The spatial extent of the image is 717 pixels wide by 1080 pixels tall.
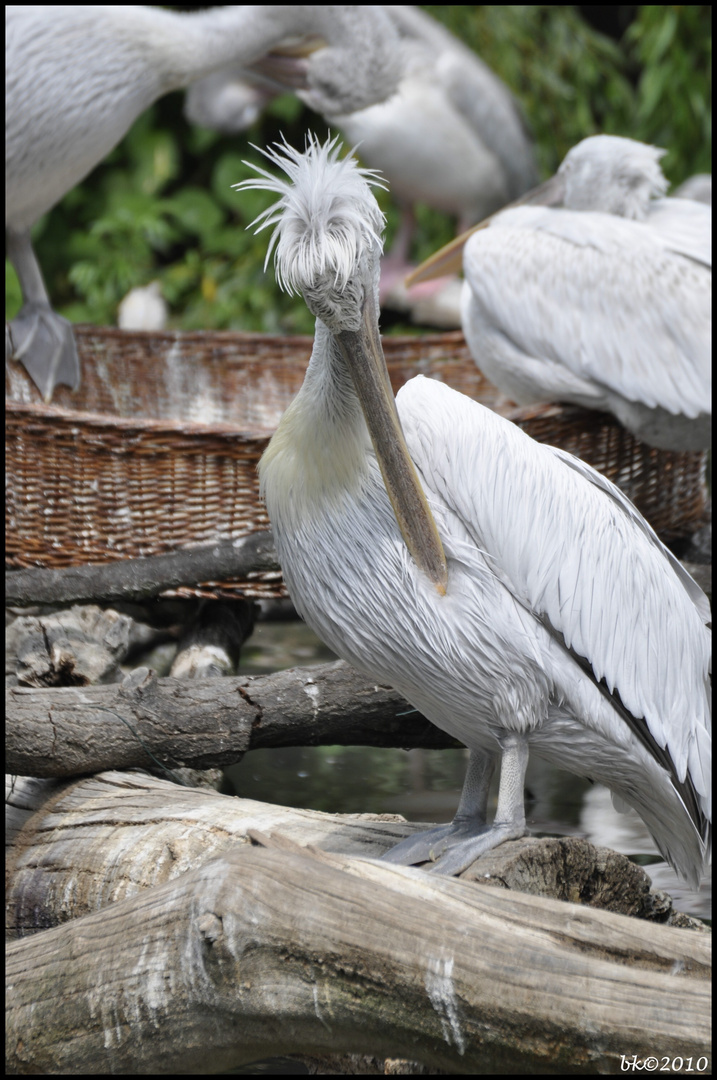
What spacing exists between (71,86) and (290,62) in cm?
123

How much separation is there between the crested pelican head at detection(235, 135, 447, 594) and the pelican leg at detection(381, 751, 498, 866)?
1.03 ft

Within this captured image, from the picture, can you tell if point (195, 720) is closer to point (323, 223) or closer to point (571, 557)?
Result: point (571, 557)

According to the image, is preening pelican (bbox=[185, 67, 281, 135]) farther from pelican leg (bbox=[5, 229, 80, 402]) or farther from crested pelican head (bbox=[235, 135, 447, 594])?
crested pelican head (bbox=[235, 135, 447, 594])

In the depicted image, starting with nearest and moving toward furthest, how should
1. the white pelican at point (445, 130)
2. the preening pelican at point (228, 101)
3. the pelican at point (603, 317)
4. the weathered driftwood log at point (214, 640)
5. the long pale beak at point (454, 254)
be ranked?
the weathered driftwood log at point (214, 640)
the pelican at point (603, 317)
the long pale beak at point (454, 254)
the white pelican at point (445, 130)
the preening pelican at point (228, 101)

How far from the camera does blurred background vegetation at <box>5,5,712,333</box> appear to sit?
467cm

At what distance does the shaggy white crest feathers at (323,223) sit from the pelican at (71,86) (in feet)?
5.22

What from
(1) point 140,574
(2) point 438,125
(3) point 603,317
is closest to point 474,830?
(1) point 140,574

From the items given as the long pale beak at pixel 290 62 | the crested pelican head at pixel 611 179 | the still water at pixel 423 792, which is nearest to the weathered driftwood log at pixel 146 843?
the still water at pixel 423 792

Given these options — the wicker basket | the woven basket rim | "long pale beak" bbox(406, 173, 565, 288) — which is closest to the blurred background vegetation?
"long pale beak" bbox(406, 173, 565, 288)

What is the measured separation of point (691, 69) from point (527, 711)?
4.11 meters

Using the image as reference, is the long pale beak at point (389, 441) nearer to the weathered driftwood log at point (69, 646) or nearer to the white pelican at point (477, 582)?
the white pelican at point (477, 582)

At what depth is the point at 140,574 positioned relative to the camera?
2.14 m


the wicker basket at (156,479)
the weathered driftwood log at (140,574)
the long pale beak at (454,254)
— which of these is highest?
the long pale beak at (454,254)

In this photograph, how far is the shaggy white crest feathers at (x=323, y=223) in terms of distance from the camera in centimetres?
110
